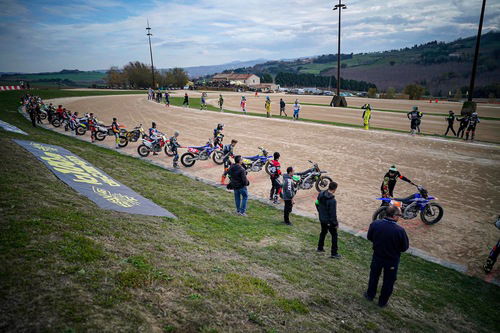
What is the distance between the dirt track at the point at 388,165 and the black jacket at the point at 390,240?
3.32 metres

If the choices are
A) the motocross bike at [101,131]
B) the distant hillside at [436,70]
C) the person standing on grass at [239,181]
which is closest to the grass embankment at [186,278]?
the person standing on grass at [239,181]

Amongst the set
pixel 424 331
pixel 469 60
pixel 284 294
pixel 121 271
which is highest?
pixel 469 60

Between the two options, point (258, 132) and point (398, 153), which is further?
point (258, 132)

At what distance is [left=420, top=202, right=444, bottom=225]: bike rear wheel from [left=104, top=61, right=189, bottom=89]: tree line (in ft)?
338

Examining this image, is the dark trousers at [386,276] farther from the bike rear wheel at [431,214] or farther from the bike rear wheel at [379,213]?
the bike rear wheel at [431,214]

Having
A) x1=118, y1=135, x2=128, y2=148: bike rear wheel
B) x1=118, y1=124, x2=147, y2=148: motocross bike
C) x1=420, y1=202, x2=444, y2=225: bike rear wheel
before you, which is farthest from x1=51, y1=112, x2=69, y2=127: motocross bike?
x1=420, y1=202, x2=444, y2=225: bike rear wheel

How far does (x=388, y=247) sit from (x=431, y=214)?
5.08 meters

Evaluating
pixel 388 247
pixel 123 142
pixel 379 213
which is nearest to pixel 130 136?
pixel 123 142

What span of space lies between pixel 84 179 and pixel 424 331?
29.3ft

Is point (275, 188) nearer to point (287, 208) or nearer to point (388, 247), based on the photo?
point (287, 208)

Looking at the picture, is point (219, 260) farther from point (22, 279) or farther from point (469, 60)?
point (469, 60)

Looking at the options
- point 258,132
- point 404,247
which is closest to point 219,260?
point 404,247

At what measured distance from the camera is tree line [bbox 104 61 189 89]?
100812 millimetres

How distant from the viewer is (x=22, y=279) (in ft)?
10.9
